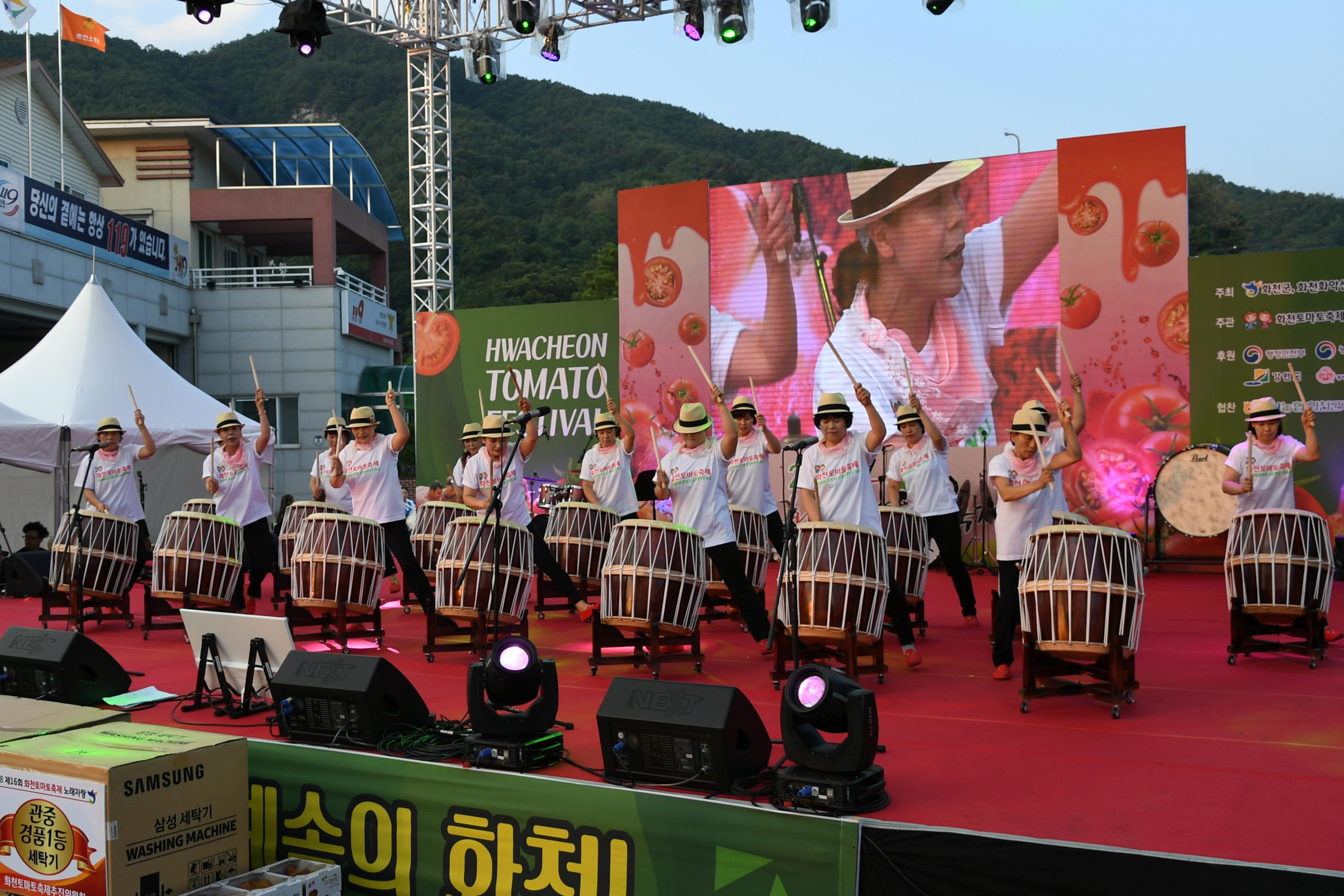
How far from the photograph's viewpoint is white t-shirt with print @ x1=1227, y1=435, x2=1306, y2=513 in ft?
23.0

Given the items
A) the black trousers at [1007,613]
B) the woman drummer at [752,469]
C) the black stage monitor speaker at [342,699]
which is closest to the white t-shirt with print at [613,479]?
the woman drummer at [752,469]

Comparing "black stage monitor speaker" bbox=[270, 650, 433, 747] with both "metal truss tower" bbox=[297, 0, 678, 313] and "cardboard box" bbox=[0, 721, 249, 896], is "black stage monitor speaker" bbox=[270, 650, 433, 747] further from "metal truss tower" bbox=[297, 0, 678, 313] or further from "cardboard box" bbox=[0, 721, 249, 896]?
"metal truss tower" bbox=[297, 0, 678, 313]

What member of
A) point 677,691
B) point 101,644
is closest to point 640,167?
point 101,644

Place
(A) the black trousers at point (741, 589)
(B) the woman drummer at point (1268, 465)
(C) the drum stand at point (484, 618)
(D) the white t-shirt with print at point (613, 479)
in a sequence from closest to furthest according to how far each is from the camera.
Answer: (C) the drum stand at point (484, 618) < (A) the black trousers at point (741, 589) < (B) the woman drummer at point (1268, 465) < (D) the white t-shirt with print at point (613, 479)

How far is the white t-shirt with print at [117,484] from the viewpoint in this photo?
9.17 meters

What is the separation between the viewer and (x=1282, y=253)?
36.6ft

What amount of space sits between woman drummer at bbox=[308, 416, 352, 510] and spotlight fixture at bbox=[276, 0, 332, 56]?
3188 mm

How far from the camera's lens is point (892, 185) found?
12.4 m

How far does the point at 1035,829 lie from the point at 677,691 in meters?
1.35

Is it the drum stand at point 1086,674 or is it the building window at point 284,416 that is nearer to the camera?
the drum stand at point 1086,674

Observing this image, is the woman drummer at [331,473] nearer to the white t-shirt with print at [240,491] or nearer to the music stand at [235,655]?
the white t-shirt with print at [240,491]

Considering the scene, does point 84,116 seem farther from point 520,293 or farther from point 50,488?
point 50,488

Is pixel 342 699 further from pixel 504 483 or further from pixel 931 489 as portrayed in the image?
pixel 931 489

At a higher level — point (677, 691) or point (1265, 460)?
point (1265, 460)
